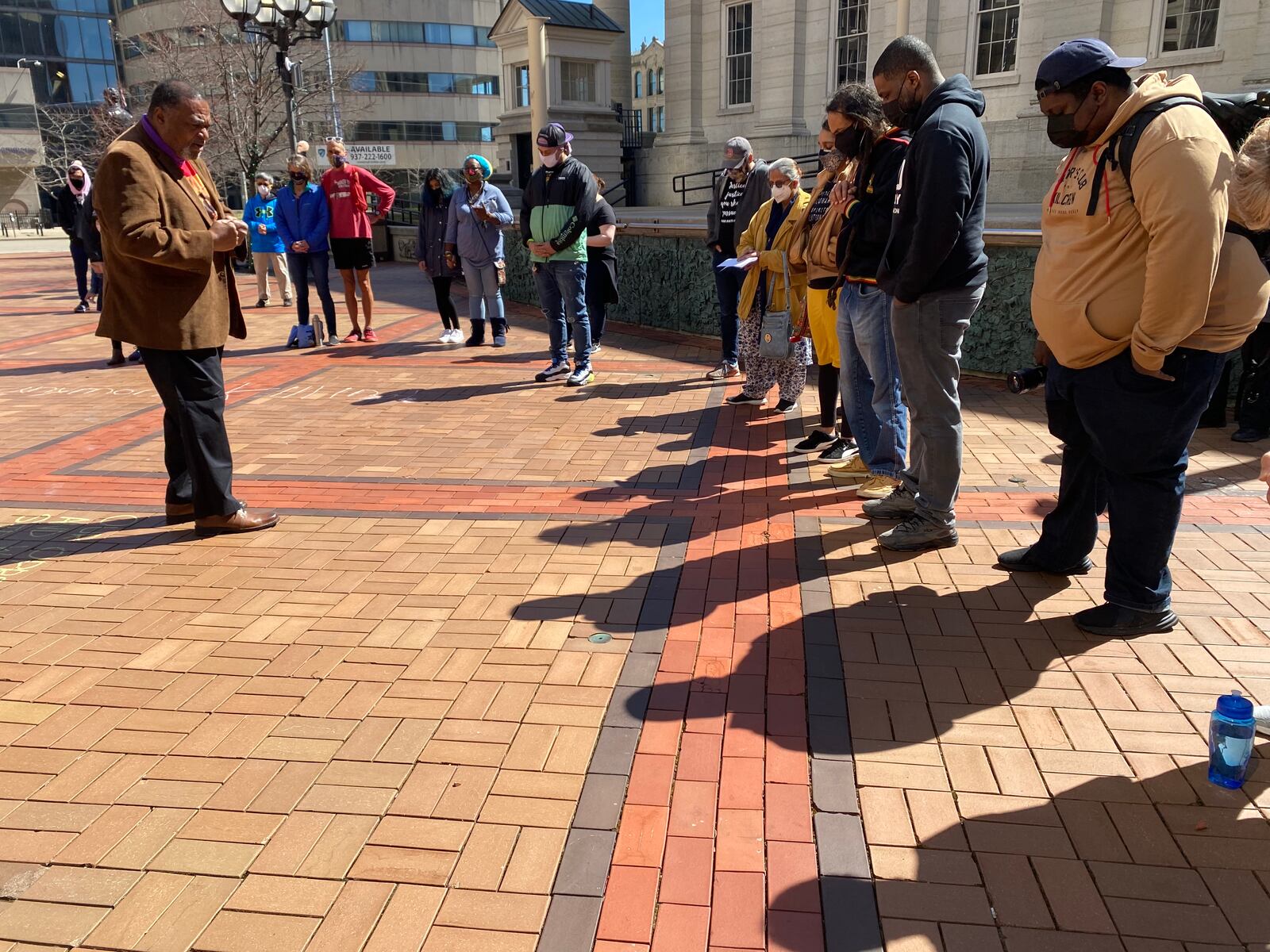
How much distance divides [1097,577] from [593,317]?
Answer: 6576 mm

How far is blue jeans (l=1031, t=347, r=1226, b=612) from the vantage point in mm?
3256

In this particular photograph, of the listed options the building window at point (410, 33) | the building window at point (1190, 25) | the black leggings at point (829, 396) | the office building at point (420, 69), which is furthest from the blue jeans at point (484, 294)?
the building window at point (410, 33)

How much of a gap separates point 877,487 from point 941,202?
70.7 inches

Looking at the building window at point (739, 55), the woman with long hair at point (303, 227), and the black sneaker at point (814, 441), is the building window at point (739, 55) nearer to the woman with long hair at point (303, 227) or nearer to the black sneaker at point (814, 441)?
the woman with long hair at point (303, 227)

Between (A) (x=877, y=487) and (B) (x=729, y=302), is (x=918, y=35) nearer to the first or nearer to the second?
(B) (x=729, y=302)

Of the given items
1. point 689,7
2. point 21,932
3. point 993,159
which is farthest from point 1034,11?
point 21,932

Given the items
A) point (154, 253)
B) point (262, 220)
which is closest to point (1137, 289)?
point (154, 253)

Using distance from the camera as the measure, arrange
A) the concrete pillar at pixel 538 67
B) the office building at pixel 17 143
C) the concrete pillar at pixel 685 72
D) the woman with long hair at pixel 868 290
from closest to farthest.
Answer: the woman with long hair at pixel 868 290 < the concrete pillar at pixel 538 67 < the concrete pillar at pixel 685 72 < the office building at pixel 17 143

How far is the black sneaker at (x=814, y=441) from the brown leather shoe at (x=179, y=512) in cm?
364

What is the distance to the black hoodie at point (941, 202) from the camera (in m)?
3.90

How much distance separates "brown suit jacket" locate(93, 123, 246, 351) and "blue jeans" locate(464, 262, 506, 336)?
547 cm

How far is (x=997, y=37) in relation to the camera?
70.2ft

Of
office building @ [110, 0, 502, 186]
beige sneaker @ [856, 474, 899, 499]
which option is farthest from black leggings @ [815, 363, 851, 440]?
office building @ [110, 0, 502, 186]

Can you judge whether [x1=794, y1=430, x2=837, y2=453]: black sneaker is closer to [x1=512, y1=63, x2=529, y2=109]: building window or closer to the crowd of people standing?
the crowd of people standing
